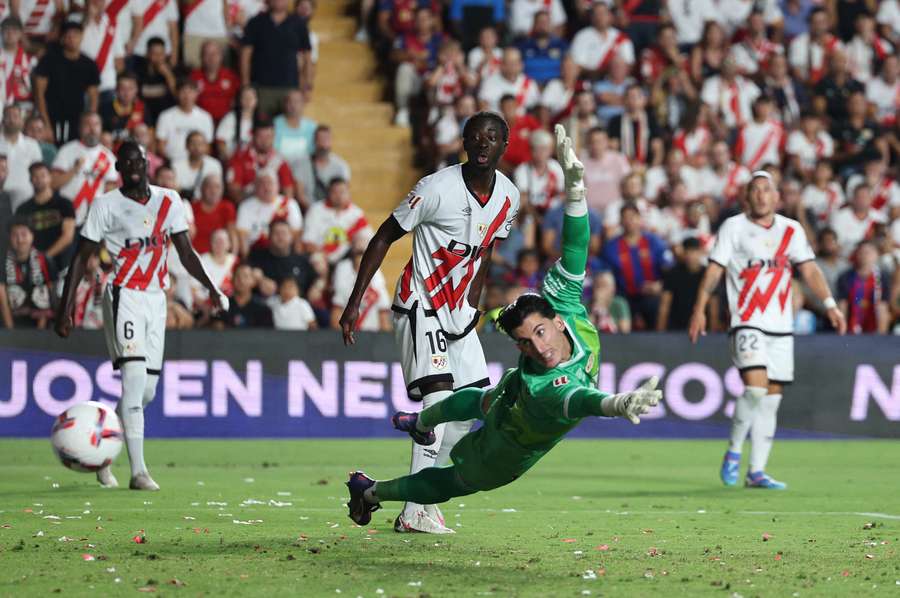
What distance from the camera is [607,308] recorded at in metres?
17.2

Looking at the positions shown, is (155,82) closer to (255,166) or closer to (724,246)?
(255,166)

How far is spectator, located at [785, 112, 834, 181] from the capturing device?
811 inches

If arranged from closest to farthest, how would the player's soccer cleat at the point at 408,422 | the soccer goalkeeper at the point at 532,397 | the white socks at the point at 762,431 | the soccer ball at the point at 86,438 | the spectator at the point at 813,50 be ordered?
the soccer goalkeeper at the point at 532,397 → the player's soccer cleat at the point at 408,422 → the soccer ball at the point at 86,438 → the white socks at the point at 762,431 → the spectator at the point at 813,50

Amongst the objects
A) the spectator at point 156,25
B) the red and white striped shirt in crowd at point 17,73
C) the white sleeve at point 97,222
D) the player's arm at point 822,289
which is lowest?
the player's arm at point 822,289

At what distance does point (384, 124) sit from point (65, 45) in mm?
5109

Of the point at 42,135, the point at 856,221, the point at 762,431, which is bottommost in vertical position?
the point at 762,431

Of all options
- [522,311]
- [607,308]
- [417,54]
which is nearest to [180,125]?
[417,54]

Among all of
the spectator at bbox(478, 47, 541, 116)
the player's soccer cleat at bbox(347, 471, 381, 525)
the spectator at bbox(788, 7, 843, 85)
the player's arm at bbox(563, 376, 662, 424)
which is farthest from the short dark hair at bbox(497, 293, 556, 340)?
the spectator at bbox(788, 7, 843, 85)

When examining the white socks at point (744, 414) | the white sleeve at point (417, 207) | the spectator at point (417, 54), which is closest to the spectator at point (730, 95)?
the spectator at point (417, 54)

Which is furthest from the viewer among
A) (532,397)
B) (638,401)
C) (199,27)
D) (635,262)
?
(199,27)

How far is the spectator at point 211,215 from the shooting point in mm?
17375

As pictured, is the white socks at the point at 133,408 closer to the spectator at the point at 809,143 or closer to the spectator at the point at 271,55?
the spectator at the point at 271,55

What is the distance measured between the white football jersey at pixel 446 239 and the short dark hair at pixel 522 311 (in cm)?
167

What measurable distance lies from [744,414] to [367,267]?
5.14 metres
